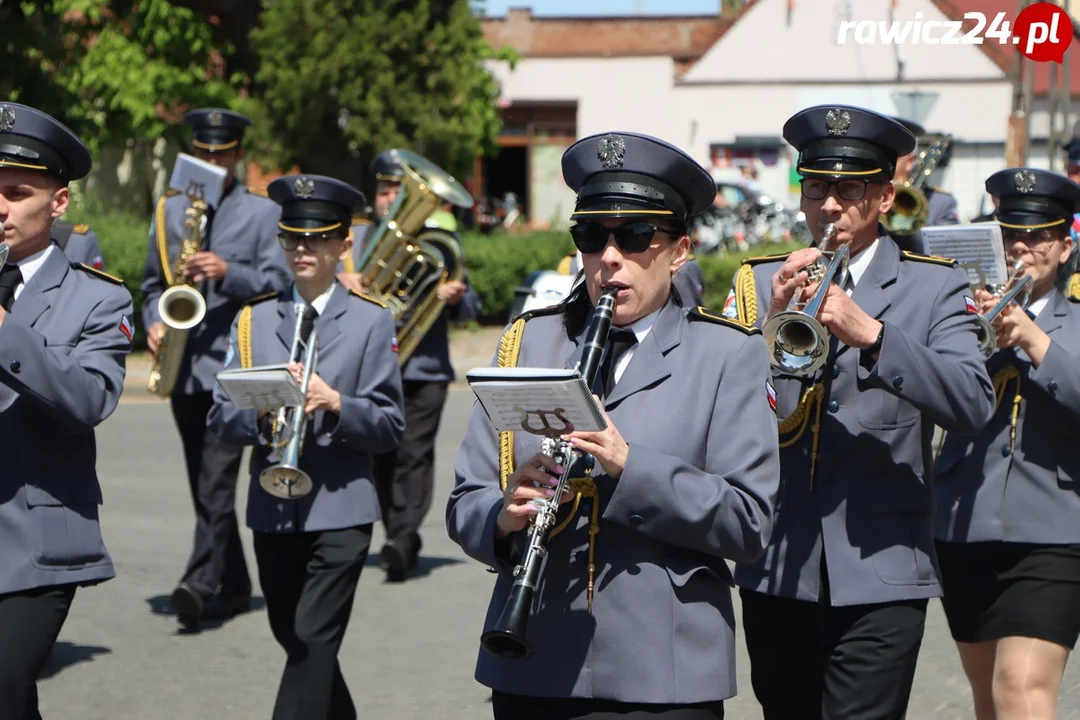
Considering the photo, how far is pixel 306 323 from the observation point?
243 inches

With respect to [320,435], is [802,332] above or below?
above

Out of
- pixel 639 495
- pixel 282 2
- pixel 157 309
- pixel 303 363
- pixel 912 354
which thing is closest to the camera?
pixel 639 495

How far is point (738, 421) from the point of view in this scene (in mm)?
3719

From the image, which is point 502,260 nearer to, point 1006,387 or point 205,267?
point 205,267

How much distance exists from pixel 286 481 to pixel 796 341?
86.6 inches

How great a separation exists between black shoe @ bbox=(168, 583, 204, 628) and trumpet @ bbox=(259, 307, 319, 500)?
88.1 inches

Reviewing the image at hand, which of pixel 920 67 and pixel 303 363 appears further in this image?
pixel 920 67

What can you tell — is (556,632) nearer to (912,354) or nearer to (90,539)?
(912,354)

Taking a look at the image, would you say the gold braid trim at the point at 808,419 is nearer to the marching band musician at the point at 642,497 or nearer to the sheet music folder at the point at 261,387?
the marching band musician at the point at 642,497

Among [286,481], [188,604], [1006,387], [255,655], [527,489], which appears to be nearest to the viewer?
[527,489]

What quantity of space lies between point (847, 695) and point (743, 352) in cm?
121

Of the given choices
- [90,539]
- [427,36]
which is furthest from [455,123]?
[90,539]

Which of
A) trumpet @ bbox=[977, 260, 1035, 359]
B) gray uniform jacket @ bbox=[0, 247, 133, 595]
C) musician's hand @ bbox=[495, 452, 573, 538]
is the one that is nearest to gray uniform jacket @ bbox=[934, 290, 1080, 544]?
trumpet @ bbox=[977, 260, 1035, 359]

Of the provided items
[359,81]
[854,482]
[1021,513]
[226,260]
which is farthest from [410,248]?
[359,81]
